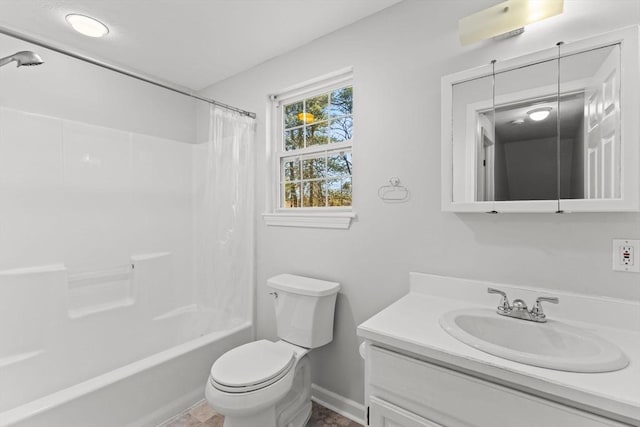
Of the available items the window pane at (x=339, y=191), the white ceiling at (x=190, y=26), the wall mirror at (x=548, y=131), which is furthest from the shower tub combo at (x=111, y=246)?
the wall mirror at (x=548, y=131)

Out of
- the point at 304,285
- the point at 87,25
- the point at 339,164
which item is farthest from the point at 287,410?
the point at 87,25

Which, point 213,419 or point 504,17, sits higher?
point 504,17

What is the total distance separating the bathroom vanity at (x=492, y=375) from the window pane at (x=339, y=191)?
85 cm

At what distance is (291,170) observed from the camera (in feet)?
7.68

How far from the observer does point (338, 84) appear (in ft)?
6.68

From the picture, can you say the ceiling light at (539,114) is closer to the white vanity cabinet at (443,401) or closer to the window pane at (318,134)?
the white vanity cabinet at (443,401)

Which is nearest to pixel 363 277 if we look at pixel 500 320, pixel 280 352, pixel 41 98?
pixel 280 352

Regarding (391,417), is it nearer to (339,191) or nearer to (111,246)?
(339,191)

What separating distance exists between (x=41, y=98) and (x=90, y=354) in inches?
69.1

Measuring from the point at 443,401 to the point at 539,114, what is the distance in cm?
116

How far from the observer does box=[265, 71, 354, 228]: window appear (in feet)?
6.60

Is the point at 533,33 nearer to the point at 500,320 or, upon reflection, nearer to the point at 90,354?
the point at 500,320

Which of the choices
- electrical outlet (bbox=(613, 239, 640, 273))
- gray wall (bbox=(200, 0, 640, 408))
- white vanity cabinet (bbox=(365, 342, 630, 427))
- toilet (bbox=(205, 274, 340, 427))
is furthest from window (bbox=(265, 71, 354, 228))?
electrical outlet (bbox=(613, 239, 640, 273))

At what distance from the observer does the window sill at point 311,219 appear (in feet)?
6.12
